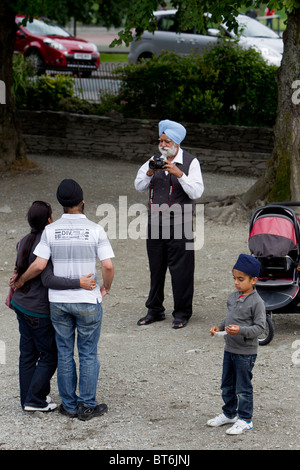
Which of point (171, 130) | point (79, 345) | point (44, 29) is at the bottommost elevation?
point (79, 345)

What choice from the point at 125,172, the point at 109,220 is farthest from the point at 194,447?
the point at 125,172

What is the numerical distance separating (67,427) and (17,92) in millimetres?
12056

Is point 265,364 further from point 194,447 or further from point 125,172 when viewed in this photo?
point 125,172

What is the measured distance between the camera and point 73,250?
5273mm

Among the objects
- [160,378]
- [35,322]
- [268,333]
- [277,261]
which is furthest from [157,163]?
[35,322]

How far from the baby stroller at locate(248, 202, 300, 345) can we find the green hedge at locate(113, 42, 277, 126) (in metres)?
8.00

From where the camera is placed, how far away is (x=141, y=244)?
10.6 meters

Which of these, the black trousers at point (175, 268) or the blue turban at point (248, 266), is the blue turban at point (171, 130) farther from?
the blue turban at point (248, 266)

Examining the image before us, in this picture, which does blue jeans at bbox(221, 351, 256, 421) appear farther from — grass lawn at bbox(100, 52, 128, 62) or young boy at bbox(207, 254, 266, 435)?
grass lawn at bbox(100, 52, 128, 62)

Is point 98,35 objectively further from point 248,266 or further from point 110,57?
point 248,266

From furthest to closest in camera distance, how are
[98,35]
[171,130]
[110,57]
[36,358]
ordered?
[98,35] → [110,57] → [171,130] → [36,358]

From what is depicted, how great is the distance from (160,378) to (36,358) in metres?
1.15

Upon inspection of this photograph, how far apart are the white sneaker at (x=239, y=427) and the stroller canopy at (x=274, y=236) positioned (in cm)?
213

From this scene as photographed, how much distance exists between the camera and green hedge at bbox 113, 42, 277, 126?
14797 mm
